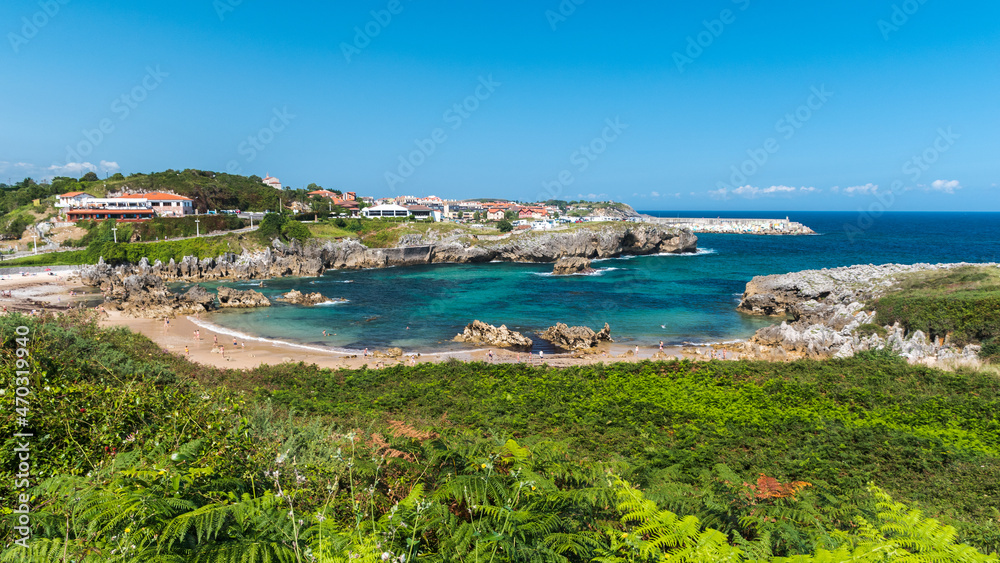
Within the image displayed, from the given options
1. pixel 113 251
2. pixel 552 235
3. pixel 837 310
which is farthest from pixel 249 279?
pixel 837 310

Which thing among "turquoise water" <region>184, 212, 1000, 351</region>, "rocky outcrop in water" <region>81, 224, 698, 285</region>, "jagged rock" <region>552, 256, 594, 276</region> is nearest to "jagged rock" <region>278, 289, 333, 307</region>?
"turquoise water" <region>184, 212, 1000, 351</region>

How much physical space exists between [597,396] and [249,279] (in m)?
59.4

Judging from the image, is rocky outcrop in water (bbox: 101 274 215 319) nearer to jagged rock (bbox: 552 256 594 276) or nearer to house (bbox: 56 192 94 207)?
jagged rock (bbox: 552 256 594 276)

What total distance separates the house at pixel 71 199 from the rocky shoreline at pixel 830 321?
98.8m

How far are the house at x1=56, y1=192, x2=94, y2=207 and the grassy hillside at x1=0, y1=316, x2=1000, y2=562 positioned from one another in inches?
3416

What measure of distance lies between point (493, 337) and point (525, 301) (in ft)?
52.6

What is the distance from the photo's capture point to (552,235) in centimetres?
8506

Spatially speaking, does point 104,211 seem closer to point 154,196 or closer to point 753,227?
point 154,196

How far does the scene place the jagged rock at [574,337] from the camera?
30.8 meters

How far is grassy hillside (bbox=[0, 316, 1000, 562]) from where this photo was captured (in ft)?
11.6

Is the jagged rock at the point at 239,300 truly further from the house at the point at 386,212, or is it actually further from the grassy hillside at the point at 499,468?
the house at the point at 386,212

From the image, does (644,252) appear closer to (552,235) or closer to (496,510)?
(552,235)

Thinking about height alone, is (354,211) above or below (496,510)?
above

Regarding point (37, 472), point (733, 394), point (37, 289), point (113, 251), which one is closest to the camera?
point (37, 472)
